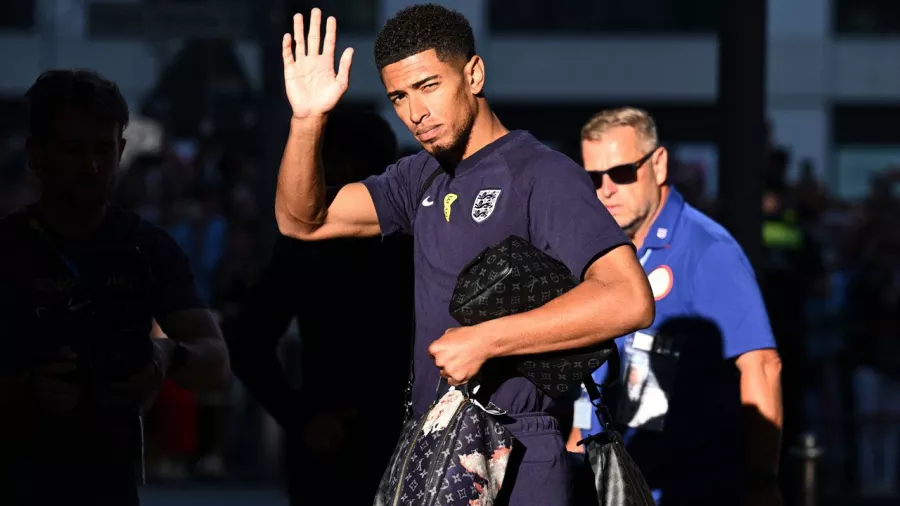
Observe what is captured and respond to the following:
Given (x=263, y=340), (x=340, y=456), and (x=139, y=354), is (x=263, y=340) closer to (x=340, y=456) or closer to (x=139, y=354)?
(x=340, y=456)

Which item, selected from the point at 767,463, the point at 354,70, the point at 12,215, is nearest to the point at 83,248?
the point at 12,215

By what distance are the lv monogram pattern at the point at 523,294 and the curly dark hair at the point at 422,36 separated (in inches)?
18.9

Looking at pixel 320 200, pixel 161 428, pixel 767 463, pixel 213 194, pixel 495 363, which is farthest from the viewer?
pixel 213 194

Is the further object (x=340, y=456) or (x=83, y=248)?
(x=340, y=456)

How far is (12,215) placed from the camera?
370 centimetres

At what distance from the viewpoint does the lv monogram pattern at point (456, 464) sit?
122 inches

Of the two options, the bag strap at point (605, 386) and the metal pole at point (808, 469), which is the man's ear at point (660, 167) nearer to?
the bag strap at point (605, 386)

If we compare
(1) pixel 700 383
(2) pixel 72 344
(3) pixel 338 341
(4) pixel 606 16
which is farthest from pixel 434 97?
(4) pixel 606 16

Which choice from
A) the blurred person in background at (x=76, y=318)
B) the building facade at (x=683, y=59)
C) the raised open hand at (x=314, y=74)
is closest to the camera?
the raised open hand at (x=314, y=74)

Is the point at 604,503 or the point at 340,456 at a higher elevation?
the point at 604,503

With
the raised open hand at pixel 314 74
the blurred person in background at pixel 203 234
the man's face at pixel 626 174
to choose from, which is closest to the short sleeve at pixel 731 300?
the man's face at pixel 626 174

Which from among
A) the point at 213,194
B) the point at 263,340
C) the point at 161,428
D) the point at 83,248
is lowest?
the point at 161,428

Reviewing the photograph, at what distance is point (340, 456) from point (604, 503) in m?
1.43

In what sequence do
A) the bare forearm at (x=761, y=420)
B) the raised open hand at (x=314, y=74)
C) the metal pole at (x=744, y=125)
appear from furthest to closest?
the metal pole at (x=744, y=125), the bare forearm at (x=761, y=420), the raised open hand at (x=314, y=74)
